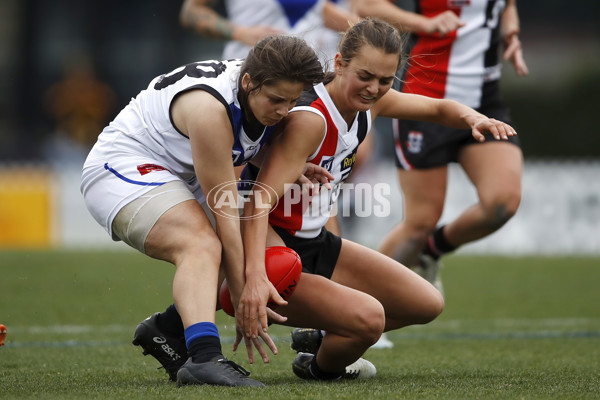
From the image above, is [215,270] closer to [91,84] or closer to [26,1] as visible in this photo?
[91,84]

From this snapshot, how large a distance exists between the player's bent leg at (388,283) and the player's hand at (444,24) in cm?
145

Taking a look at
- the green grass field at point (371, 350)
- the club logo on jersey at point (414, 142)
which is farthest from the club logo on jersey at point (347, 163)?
the club logo on jersey at point (414, 142)

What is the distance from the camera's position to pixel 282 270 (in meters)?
3.56

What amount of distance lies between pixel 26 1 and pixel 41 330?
16.3 metres

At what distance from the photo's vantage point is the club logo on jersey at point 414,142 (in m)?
5.26

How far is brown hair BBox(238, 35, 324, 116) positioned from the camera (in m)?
3.40

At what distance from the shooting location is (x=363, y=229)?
38.8 feet

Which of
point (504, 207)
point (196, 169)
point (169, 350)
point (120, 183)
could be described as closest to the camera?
point (196, 169)

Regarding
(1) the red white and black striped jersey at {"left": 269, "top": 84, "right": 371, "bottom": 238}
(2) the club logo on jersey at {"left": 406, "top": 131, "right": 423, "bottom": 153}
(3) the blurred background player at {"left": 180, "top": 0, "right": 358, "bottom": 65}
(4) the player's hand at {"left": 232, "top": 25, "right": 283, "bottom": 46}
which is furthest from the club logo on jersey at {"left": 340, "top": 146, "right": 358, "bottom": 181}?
(3) the blurred background player at {"left": 180, "top": 0, "right": 358, "bottom": 65}

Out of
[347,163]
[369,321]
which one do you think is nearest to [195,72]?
[347,163]

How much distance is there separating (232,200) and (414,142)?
198 cm

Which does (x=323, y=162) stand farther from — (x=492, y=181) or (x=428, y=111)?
(x=492, y=181)

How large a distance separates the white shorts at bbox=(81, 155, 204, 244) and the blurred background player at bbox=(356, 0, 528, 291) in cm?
189

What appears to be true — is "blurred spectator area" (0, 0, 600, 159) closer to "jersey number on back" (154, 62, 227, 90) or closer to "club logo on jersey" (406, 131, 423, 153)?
"club logo on jersey" (406, 131, 423, 153)
